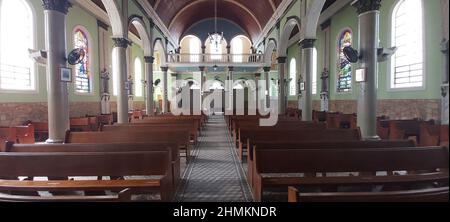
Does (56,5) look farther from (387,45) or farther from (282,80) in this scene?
(282,80)

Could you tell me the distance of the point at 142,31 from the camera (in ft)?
43.4

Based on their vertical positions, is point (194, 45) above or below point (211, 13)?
below

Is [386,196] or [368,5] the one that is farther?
[368,5]

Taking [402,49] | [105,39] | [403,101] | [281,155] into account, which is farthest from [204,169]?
[105,39]

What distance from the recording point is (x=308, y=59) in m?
10.4

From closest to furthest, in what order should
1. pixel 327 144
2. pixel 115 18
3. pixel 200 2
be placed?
pixel 327 144
pixel 115 18
pixel 200 2

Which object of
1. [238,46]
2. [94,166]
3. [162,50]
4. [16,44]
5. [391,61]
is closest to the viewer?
[94,166]

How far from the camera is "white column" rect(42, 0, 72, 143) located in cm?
635

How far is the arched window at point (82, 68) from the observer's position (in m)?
12.8

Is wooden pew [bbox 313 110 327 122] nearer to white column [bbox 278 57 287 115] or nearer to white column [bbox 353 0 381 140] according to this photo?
white column [bbox 278 57 287 115]

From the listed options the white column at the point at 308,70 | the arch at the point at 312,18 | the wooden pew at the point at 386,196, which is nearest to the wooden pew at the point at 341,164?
the wooden pew at the point at 386,196

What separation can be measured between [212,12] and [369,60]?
2086cm

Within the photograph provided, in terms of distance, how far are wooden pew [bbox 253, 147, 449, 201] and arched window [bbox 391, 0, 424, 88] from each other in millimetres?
6896

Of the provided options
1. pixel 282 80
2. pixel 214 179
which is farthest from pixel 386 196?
pixel 282 80
